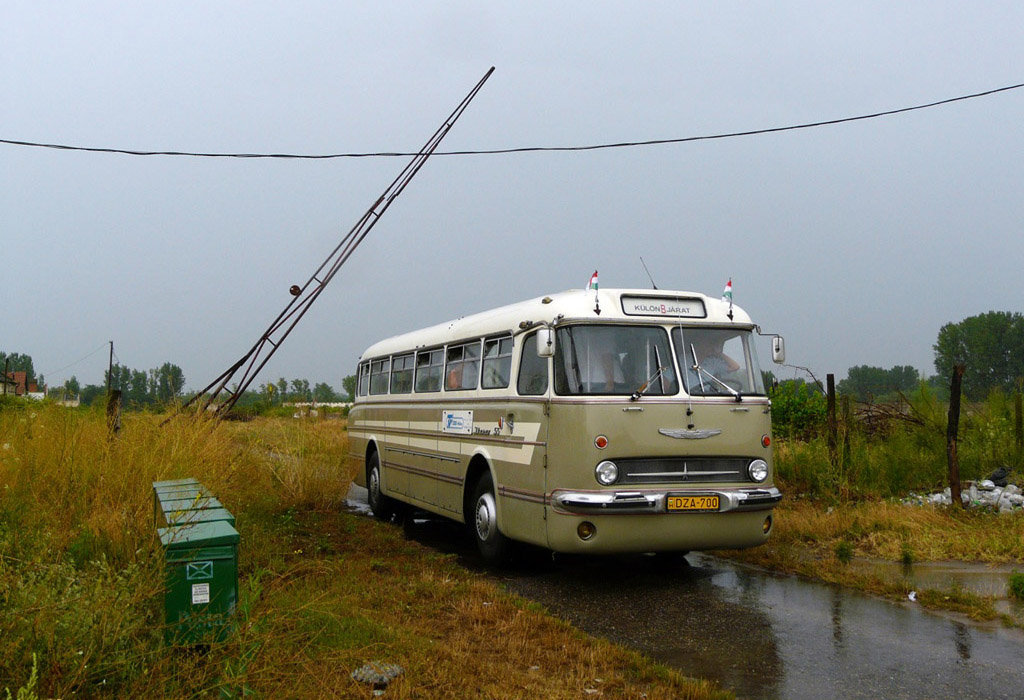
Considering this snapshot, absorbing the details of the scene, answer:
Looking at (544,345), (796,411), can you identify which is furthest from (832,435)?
(544,345)

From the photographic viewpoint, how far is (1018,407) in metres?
12.9

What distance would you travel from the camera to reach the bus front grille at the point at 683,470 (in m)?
8.44

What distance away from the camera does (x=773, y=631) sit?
23.5 feet

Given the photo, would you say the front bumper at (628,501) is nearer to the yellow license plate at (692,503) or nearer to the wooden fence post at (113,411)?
the yellow license plate at (692,503)

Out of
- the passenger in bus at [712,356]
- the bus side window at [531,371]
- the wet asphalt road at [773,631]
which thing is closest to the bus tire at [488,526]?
the wet asphalt road at [773,631]

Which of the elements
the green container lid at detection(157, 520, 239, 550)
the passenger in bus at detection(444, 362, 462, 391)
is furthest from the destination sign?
the green container lid at detection(157, 520, 239, 550)

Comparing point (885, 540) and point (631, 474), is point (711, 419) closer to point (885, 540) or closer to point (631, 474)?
point (631, 474)

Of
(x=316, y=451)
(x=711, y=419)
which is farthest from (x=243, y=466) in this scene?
(x=711, y=419)

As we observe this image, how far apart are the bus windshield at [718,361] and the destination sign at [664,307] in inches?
6.8

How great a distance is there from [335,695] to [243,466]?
748 cm

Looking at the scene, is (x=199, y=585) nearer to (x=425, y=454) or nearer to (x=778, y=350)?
(x=778, y=350)

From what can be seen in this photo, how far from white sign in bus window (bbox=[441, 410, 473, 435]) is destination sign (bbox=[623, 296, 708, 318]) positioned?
8.98 ft

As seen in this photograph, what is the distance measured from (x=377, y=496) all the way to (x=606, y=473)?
7482 mm

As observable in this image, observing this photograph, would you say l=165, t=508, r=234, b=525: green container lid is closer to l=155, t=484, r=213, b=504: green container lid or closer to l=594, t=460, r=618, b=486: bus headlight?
l=155, t=484, r=213, b=504: green container lid
